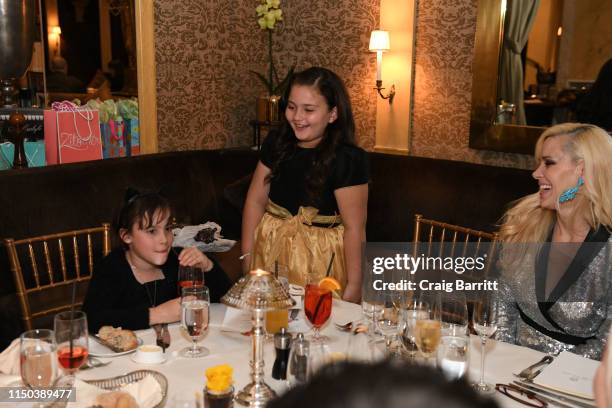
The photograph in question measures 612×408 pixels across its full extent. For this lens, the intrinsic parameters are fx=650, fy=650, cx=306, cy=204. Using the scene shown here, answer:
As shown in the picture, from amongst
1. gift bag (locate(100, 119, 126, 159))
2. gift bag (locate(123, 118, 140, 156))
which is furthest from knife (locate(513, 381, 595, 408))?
gift bag (locate(123, 118, 140, 156))

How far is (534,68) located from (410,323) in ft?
9.66

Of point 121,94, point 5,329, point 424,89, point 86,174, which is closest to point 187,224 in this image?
point 86,174

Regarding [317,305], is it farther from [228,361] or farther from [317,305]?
[228,361]

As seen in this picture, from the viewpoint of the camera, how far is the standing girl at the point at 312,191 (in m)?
2.68

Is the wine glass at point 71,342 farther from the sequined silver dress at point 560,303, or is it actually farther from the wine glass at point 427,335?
the sequined silver dress at point 560,303

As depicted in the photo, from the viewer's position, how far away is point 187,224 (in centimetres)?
417

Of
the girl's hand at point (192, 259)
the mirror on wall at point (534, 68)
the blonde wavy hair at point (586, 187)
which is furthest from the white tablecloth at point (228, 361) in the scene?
the mirror on wall at point (534, 68)

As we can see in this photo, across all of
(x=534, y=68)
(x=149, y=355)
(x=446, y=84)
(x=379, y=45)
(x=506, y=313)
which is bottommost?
(x=506, y=313)

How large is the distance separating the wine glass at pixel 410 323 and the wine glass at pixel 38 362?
820 mm

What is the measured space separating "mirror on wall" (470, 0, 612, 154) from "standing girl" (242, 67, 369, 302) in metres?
1.78

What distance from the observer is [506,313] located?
229cm

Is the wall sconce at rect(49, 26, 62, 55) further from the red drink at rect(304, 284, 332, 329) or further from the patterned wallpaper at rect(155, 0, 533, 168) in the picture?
the red drink at rect(304, 284, 332, 329)

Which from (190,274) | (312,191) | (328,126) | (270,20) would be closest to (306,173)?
(312,191)

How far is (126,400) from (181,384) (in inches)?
8.9
